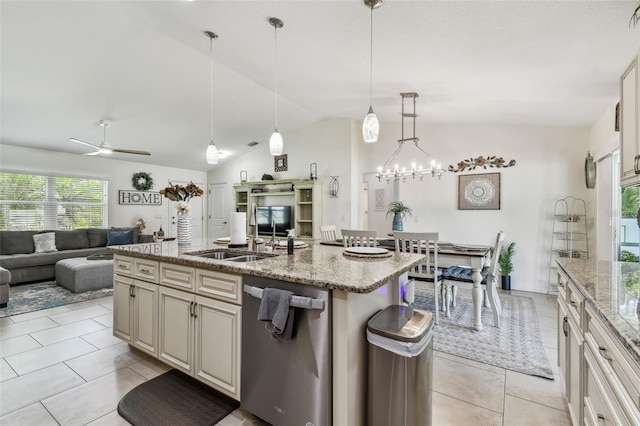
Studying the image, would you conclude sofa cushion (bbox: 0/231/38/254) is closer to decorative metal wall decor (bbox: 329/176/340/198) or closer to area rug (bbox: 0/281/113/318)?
area rug (bbox: 0/281/113/318)

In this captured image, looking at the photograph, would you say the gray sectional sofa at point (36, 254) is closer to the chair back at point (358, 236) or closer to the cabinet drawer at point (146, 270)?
the cabinet drawer at point (146, 270)

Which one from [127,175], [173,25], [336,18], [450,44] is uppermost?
[173,25]

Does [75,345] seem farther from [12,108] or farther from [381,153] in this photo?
[381,153]

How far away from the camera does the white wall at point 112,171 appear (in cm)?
553

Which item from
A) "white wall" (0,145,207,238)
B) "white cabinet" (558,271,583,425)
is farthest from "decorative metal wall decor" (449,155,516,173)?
"white wall" (0,145,207,238)

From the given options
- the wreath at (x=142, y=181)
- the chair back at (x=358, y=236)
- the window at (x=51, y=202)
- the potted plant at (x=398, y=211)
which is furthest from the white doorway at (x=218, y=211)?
the chair back at (x=358, y=236)

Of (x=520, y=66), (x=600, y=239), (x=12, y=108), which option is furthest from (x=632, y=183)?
(x=12, y=108)

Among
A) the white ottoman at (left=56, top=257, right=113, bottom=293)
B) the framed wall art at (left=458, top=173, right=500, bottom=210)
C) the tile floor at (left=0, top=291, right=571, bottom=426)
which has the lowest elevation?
the tile floor at (left=0, top=291, right=571, bottom=426)

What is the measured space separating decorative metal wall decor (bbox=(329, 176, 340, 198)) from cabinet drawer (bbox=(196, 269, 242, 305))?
4.34 metres

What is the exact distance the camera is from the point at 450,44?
7.90ft

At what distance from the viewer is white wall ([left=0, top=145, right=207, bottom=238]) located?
5.53m

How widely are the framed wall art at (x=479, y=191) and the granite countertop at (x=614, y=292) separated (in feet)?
9.68

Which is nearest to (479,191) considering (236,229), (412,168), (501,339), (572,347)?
(412,168)

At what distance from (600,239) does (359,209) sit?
368 centimetres
